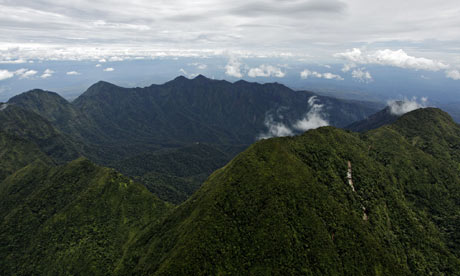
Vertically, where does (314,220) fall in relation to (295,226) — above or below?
above

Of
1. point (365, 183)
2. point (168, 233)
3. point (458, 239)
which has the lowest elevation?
point (168, 233)

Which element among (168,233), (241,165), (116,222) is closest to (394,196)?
(241,165)

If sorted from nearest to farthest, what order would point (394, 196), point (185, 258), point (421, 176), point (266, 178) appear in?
1. point (185, 258)
2. point (266, 178)
3. point (394, 196)
4. point (421, 176)

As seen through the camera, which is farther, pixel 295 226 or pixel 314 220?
pixel 314 220

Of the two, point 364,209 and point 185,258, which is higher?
point 364,209

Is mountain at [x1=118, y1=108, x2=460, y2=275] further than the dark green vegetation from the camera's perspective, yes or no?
No

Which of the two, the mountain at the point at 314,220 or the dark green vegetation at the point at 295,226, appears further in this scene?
the dark green vegetation at the point at 295,226

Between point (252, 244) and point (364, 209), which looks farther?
point (364, 209)

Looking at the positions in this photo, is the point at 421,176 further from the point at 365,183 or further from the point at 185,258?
the point at 185,258
